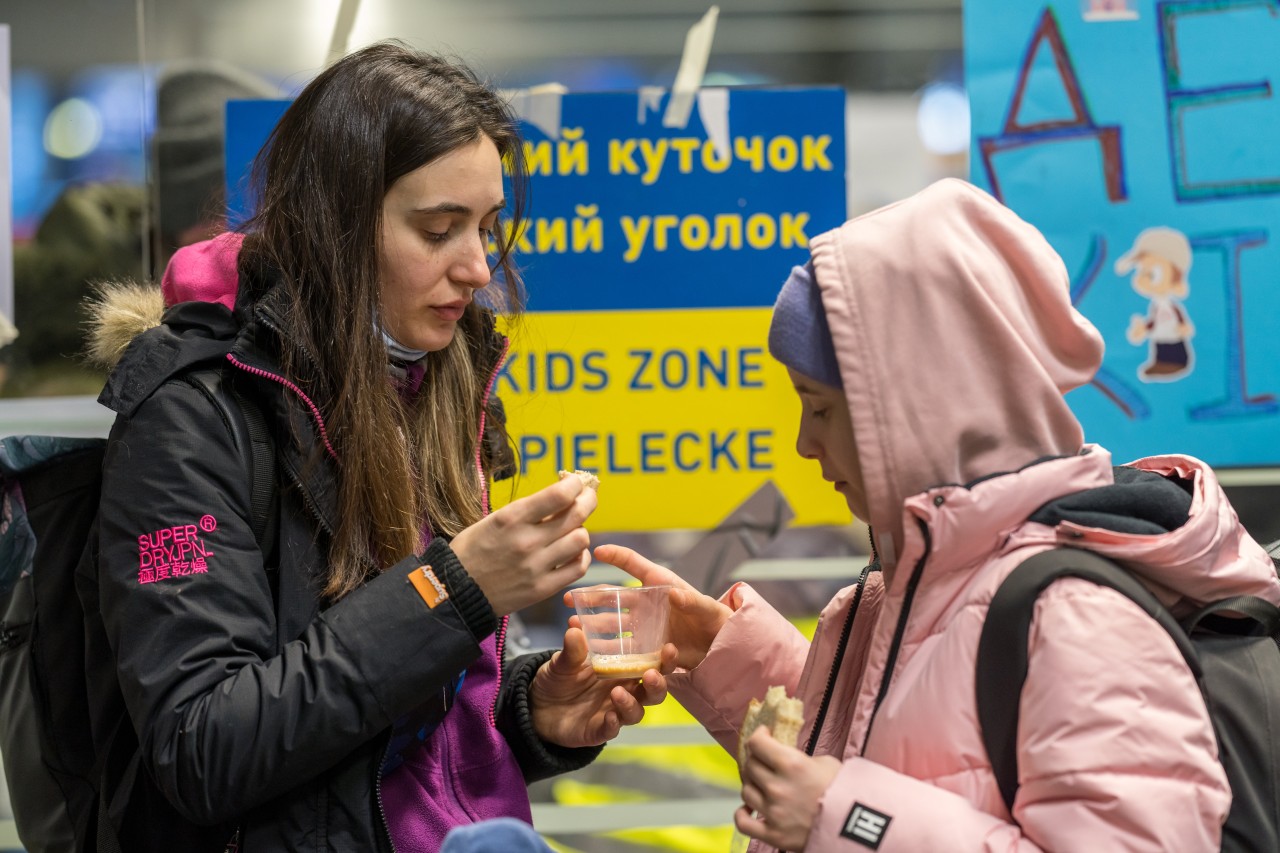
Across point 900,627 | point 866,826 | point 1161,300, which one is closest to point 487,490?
point 900,627

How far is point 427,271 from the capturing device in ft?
6.75

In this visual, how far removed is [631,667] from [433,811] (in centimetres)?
37

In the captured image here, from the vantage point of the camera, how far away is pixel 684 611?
2238mm

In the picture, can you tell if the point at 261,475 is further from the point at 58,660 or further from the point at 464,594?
the point at 58,660

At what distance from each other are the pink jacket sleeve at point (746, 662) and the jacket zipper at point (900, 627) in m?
0.50

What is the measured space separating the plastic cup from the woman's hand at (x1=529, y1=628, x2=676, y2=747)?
0.44 feet

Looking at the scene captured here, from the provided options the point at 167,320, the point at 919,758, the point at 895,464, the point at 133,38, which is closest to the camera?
the point at 919,758

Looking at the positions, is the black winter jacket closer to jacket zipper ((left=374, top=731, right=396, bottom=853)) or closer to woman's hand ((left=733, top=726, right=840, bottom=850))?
jacket zipper ((left=374, top=731, right=396, bottom=853))

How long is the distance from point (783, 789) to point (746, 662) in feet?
1.86

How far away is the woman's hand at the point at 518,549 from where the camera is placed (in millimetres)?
1828

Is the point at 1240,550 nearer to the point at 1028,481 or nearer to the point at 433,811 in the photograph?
the point at 1028,481

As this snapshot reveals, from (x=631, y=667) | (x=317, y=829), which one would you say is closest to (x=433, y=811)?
(x=317, y=829)

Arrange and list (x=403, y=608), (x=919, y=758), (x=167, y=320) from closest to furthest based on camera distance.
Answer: (x=919, y=758)
(x=403, y=608)
(x=167, y=320)

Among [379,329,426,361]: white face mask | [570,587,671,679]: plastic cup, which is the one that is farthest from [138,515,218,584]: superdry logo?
[570,587,671,679]: plastic cup
